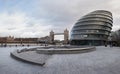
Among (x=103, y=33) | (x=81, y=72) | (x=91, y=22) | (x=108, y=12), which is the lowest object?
(x=81, y=72)

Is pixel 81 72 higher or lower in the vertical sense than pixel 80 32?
lower

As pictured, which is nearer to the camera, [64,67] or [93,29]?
[64,67]

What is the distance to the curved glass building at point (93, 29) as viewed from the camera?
3081 inches

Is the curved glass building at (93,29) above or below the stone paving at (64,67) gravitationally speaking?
above

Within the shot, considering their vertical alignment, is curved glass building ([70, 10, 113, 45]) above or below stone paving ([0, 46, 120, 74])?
above

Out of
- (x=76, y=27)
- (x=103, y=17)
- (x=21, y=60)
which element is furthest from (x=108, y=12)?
(x=21, y=60)

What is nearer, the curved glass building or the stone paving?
the stone paving

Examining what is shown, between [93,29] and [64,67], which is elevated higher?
[93,29]

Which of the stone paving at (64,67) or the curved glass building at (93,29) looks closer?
the stone paving at (64,67)

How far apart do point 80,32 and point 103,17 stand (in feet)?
46.4

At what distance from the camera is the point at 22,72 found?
1042cm

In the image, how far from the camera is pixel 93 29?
78.1 meters

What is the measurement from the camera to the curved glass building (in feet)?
257

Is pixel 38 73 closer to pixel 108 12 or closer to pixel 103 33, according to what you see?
pixel 103 33
